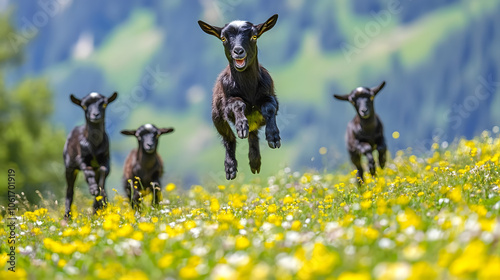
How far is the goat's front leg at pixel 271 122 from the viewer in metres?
5.97

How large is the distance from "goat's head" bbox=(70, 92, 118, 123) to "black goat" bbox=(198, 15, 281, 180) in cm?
271

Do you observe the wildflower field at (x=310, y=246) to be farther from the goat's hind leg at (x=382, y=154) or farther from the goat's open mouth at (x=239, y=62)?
the goat's hind leg at (x=382, y=154)

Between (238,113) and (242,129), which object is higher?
(238,113)

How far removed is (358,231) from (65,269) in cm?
193

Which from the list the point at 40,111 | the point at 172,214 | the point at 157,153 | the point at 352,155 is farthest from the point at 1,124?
the point at 172,214

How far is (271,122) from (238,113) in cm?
38

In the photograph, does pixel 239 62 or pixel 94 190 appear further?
pixel 94 190

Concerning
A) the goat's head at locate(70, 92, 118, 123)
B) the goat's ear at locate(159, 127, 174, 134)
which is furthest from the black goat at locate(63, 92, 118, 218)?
the goat's ear at locate(159, 127, 174, 134)

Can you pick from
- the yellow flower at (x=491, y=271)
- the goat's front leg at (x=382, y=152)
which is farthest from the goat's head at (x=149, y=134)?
the yellow flower at (x=491, y=271)

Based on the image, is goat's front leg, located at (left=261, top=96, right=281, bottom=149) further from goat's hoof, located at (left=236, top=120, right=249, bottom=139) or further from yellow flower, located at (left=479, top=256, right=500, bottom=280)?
yellow flower, located at (left=479, top=256, right=500, bottom=280)

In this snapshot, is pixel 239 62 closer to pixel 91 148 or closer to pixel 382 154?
pixel 91 148

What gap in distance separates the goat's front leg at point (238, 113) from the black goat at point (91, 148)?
351 centimetres

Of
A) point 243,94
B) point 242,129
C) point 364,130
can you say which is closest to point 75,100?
point 243,94

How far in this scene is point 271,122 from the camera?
6.31 metres
